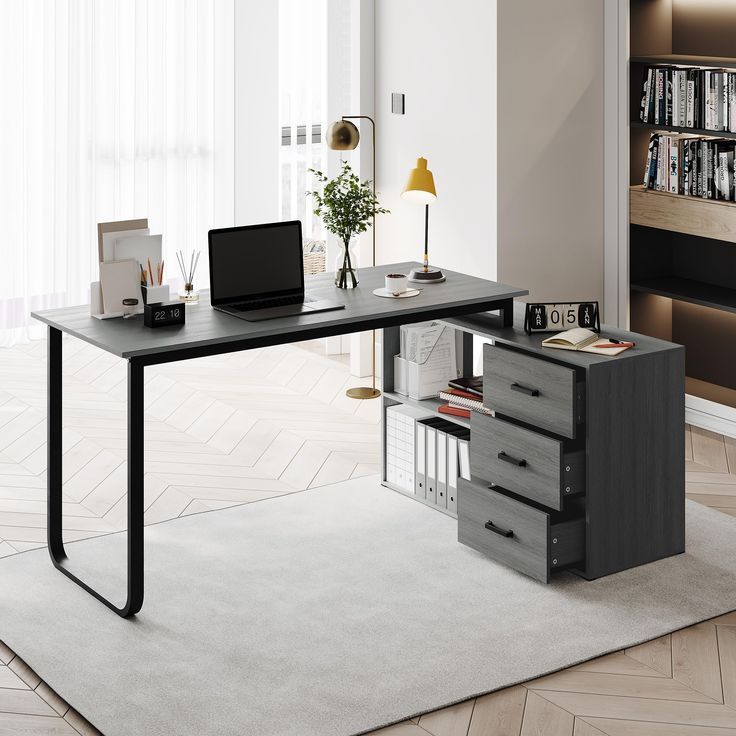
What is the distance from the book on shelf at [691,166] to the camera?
491 cm

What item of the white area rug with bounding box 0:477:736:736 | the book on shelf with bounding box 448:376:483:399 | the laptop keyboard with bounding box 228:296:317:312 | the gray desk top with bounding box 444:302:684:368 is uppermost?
the laptop keyboard with bounding box 228:296:317:312

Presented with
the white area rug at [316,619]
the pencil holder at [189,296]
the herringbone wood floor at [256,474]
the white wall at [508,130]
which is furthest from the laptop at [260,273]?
the white wall at [508,130]

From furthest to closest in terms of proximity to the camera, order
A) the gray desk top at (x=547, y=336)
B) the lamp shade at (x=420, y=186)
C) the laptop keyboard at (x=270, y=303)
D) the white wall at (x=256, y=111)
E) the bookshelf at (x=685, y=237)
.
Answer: the white wall at (x=256, y=111) → the bookshelf at (x=685, y=237) → the lamp shade at (x=420, y=186) → the laptop keyboard at (x=270, y=303) → the gray desk top at (x=547, y=336)

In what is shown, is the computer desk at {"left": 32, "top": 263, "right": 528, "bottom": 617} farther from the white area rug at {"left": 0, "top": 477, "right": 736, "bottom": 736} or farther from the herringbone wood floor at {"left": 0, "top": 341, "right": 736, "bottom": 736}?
the herringbone wood floor at {"left": 0, "top": 341, "right": 736, "bottom": 736}

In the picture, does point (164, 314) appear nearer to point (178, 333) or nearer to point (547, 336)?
point (178, 333)

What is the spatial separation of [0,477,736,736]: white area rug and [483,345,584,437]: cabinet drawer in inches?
18.9

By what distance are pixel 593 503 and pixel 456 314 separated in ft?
2.35

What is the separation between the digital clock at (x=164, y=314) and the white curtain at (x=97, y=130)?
3277 mm

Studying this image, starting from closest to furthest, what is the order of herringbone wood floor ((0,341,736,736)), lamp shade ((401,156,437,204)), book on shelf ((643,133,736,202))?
herringbone wood floor ((0,341,736,736)), lamp shade ((401,156,437,204)), book on shelf ((643,133,736,202))

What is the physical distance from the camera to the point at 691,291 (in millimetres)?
5211

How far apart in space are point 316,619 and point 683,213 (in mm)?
2557

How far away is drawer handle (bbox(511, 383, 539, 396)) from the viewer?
11.9ft

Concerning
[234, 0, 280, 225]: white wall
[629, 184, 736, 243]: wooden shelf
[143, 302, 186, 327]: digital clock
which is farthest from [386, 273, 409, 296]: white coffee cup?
[234, 0, 280, 225]: white wall

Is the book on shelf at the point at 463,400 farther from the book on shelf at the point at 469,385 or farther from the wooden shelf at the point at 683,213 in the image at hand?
the wooden shelf at the point at 683,213
